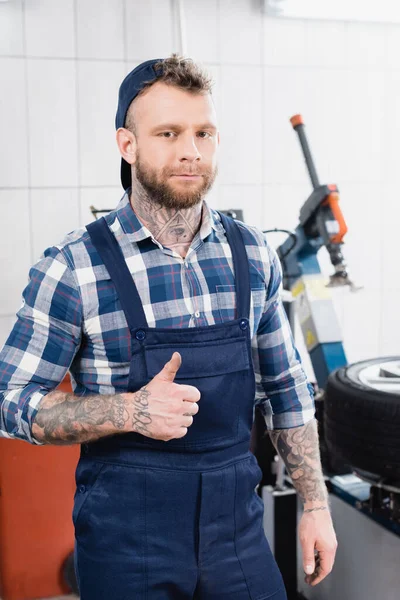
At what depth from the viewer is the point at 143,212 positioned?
1389 millimetres

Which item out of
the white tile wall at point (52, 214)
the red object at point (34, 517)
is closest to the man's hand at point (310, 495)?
the red object at point (34, 517)

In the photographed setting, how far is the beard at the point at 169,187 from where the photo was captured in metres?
1.33

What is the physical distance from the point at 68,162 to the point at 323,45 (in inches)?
46.0

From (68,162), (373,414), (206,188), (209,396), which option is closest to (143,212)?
(206,188)

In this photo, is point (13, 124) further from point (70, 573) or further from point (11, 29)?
point (70, 573)

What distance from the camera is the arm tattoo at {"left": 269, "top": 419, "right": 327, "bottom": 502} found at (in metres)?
1.48

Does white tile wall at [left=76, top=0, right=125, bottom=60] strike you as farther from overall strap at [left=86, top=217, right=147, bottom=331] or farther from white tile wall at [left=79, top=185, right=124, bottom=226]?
overall strap at [left=86, top=217, right=147, bottom=331]

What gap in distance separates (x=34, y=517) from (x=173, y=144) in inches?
61.8

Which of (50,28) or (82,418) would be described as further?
(50,28)

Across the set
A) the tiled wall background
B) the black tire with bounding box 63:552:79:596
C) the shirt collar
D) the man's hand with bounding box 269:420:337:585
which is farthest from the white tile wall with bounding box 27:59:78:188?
the man's hand with bounding box 269:420:337:585

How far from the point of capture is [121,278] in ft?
4.14

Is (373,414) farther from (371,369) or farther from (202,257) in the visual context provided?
(202,257)

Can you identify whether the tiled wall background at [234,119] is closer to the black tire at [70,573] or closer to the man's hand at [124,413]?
the black tire at [70,573]

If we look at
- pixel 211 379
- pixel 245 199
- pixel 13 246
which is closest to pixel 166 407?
pixel 211 379
